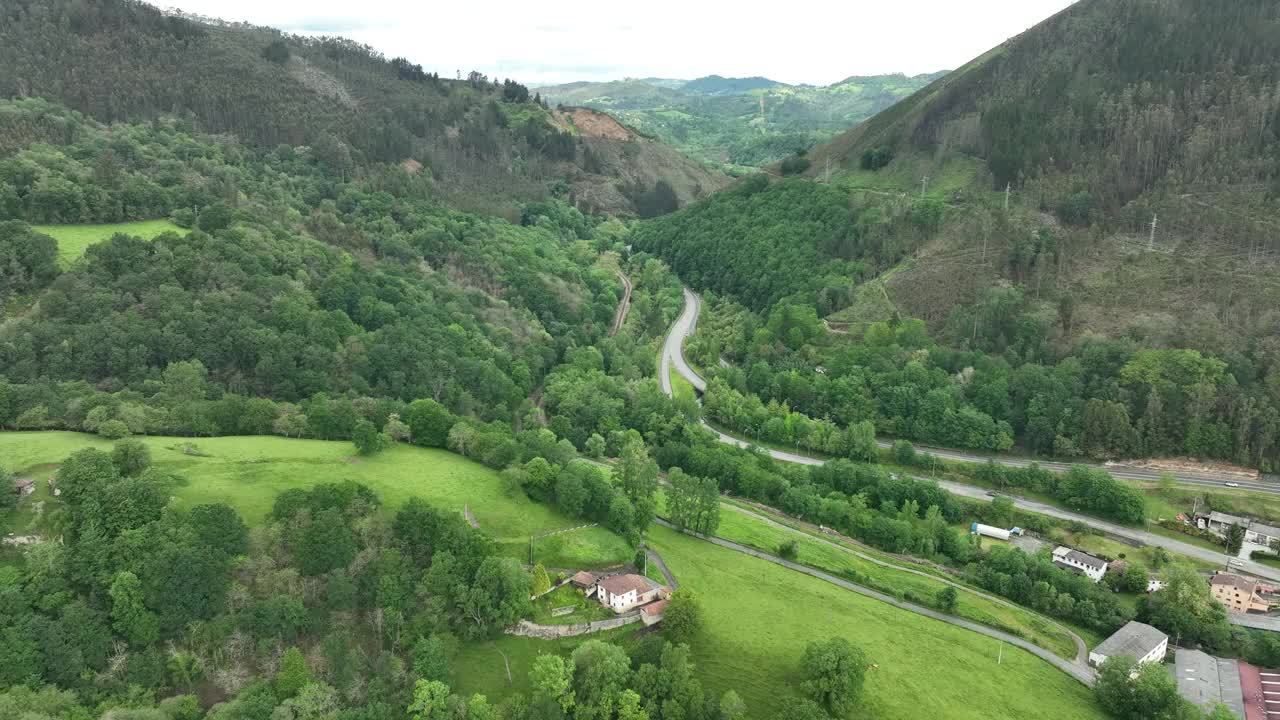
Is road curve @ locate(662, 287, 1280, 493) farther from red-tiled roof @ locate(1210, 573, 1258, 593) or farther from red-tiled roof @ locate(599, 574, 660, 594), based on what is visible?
red-tiled roof @ locate(599, 574, 660, 594)

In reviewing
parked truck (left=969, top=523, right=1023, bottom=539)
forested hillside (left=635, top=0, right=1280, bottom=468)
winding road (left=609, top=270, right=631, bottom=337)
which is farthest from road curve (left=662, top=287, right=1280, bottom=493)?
winding road (left=609, top=270, right=631, bottom=337)

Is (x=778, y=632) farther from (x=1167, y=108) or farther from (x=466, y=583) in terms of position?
(x=1167, y=108)

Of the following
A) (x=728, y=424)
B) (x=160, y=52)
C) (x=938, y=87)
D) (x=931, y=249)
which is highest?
(x=938, y=87)

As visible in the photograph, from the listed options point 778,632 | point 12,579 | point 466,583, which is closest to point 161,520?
point 12,579

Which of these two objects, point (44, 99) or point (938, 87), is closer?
point (44, 99)

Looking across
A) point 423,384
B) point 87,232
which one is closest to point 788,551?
point 423,384

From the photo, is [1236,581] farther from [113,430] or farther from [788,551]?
[113,430]

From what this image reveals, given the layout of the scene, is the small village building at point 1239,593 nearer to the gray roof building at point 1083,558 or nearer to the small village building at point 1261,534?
the gray roof building at point 1083,558

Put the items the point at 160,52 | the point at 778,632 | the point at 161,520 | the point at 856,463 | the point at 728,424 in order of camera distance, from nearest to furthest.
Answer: the point at 161,520, the point at 778,632, the point at 856,463, the point at 728,424, the point at 160,52
